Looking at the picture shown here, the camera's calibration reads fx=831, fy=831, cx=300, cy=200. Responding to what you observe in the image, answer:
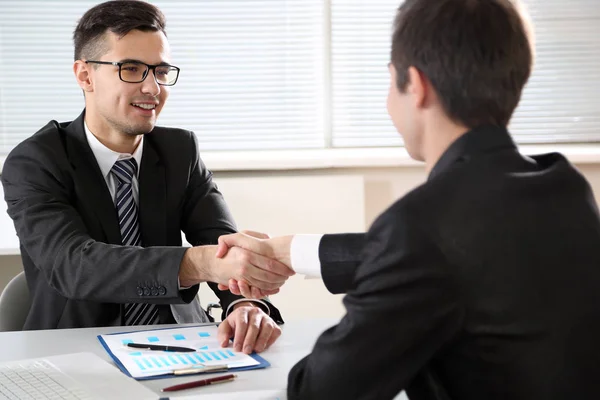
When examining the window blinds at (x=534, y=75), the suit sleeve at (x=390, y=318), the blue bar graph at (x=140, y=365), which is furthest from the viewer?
the window blinds at (x=534, y=75)

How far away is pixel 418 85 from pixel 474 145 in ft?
0.43

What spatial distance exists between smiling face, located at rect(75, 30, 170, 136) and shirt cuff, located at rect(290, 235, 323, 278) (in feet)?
2.93

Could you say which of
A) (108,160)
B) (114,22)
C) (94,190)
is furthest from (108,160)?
(114,22)

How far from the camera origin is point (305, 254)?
175 centimetres

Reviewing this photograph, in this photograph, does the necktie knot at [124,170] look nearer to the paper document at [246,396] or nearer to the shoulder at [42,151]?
the shoulder at [42,151]

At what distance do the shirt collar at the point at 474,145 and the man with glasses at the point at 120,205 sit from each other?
0.83 m

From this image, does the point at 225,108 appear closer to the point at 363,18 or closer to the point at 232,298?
the point at 363,18

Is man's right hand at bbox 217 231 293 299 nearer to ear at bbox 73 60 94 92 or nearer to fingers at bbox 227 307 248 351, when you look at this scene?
fingers at bbox 227 307 248 351

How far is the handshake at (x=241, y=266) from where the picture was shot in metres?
2.05

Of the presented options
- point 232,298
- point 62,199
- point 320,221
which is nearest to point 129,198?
point 62,199

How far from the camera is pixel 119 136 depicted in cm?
248

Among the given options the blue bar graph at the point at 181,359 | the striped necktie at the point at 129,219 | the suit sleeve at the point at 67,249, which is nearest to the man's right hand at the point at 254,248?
the suit sleeve at the point at 67,249

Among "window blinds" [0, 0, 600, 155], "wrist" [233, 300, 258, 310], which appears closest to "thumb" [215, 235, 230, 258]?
"wrist" [233, 300, 258, 310]

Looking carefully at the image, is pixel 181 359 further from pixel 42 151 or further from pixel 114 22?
pixel 114 22
